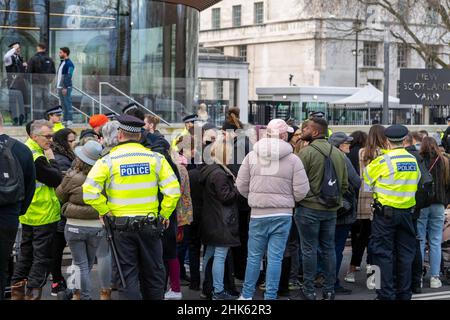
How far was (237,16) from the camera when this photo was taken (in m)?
76.5

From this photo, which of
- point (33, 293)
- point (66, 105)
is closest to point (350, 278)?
point (33, 293)

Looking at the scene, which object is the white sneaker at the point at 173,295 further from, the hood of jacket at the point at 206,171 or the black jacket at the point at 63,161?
the black jacket at the point at 63,161

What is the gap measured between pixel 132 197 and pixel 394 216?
3.12 metres

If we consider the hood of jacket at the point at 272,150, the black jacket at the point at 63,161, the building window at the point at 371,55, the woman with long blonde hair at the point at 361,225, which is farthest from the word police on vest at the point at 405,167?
the building window at the point at 371,55

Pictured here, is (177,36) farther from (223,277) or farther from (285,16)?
(285,16)

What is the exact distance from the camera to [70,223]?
8.46 meters

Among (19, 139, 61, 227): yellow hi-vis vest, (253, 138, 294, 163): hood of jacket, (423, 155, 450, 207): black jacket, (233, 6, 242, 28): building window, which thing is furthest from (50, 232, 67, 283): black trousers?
(233, 6, 242, 28): building window

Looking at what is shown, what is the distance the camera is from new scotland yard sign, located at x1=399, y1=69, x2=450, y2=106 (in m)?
19.2

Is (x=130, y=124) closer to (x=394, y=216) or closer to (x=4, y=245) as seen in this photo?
(x=4, y=245)

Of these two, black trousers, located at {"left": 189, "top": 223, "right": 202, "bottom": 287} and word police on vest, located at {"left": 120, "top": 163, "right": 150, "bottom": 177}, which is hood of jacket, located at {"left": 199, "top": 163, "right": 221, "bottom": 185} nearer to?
black trousers, located at {"left": 189, "top": 223, "right": 202, "bottom": 287}

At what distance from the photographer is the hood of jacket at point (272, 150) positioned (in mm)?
8797

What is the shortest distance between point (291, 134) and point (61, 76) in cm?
828

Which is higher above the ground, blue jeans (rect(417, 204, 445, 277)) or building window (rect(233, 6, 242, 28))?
building window (rect(233, 6, 242, 28))

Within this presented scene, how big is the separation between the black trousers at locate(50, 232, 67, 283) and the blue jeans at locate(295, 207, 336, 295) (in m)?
Answer: 2.66
